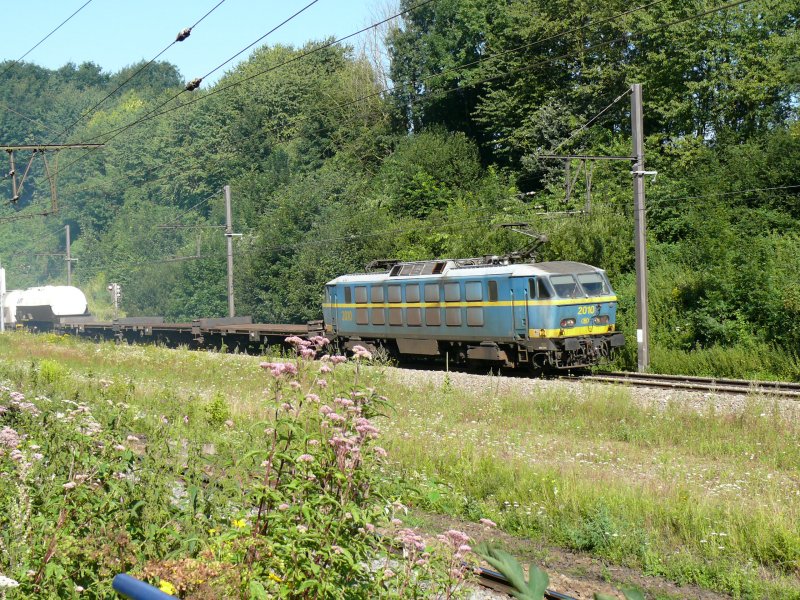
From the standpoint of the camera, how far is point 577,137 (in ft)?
139

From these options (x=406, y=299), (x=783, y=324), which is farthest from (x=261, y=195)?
(x=783, y=324)

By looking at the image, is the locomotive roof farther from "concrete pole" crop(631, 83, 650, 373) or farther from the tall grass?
the tall grass

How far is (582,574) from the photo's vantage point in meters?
8.48

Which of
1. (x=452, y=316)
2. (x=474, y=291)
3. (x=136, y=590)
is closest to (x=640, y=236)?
(x=474, y=291)

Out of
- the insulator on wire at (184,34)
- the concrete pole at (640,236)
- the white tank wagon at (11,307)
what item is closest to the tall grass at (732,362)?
the concrete pole at (640,236)

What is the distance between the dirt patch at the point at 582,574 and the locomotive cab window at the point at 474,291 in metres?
14.9

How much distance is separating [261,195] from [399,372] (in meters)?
40.2

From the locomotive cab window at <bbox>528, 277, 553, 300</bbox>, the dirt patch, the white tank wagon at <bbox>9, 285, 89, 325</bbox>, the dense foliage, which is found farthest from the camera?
the white tank wagon at <bbox>9, 285, 89, 325</bbox>

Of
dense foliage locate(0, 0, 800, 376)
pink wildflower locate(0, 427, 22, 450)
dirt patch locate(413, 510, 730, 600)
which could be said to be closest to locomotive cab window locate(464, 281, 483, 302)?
dense foliage locate(0, 0, 800, 376)

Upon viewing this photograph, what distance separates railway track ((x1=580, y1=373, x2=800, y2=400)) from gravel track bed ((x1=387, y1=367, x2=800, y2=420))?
34cm

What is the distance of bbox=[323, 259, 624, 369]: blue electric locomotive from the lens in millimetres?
23531

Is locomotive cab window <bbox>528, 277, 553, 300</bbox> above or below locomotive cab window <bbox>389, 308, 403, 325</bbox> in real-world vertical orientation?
above

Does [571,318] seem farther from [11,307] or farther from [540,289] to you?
[11,307]

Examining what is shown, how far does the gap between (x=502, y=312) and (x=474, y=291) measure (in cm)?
111
